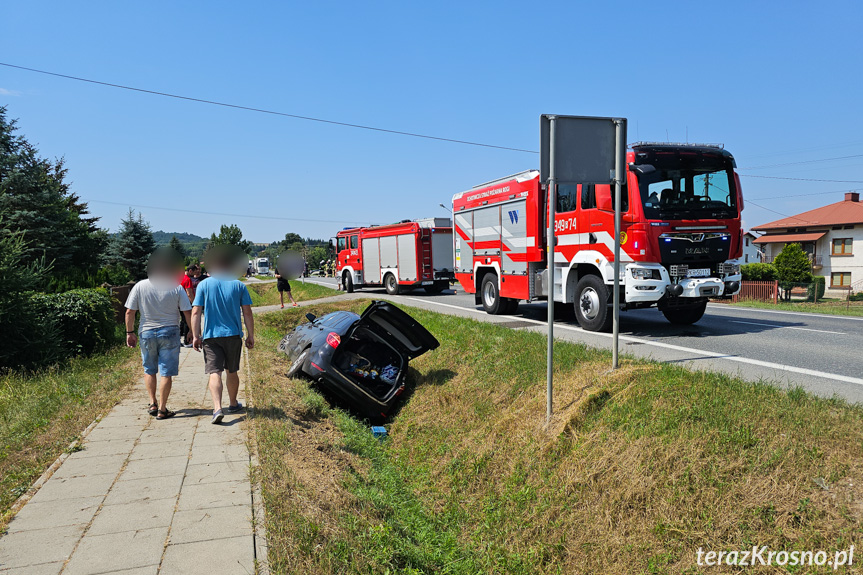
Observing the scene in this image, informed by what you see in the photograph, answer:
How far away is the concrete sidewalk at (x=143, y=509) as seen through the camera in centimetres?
319

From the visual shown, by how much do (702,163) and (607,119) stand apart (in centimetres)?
546

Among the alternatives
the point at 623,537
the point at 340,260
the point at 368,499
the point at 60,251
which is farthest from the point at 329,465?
the point at 340,260

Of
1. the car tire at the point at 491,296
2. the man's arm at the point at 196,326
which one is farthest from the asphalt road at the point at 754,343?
the man's arm at the point at 196,326

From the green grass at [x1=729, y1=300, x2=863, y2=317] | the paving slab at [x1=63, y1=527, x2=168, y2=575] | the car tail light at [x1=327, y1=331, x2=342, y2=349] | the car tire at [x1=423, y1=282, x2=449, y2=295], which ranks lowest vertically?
the green grass at [x1=729, y1=300, x2=863, y2=317]

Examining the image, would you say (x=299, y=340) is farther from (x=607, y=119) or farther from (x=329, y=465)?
(x=607, y=119)

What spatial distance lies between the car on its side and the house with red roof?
134 ft

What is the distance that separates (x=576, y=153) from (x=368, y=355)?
530cm

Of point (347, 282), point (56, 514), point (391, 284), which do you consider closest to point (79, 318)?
point (56, 514)

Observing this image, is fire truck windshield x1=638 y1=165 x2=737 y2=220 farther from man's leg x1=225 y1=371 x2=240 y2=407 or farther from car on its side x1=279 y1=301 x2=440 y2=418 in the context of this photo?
man's leg x1=225 y1=371 x2=240 y2=407

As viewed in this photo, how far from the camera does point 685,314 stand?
36.6 feet

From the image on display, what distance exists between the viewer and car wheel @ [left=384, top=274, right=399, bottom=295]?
24.3 metres

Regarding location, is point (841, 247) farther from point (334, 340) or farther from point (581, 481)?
point (581, 481)

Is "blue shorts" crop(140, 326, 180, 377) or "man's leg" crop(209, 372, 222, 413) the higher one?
"blue shorts" crop(140, 326, 180, 377)

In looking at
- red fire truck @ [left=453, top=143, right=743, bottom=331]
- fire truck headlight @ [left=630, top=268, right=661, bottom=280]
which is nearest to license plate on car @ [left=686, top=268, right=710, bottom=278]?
red fire truck @ [left=453, top=143, right=743, bottom=331]
